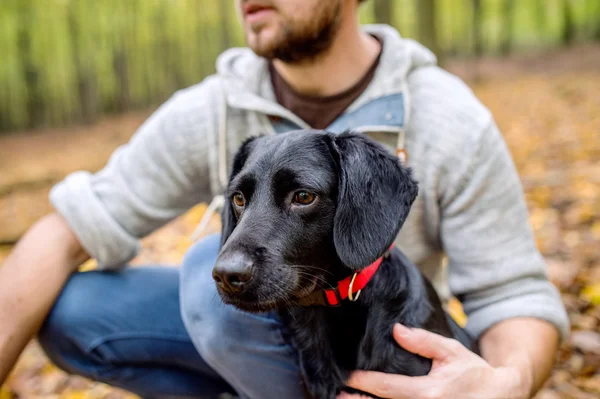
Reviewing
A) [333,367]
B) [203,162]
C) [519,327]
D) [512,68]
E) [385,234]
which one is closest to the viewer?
[385,234]

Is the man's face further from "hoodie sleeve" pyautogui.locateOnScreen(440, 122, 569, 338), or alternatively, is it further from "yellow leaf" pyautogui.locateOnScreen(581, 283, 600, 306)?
"yellow leaf" pyautogui.locateOnScreen(581, 283, 600, 306)

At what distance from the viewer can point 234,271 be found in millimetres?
1644

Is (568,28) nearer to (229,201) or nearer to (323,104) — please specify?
(323,104)

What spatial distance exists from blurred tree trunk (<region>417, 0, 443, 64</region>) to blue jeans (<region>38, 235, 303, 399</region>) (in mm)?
6104

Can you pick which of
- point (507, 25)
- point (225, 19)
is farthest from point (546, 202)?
point (507, 25)

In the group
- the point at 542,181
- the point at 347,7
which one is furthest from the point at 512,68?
the point at 347,7

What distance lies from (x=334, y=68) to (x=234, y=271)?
1.36m

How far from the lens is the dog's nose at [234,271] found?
5.40 feet

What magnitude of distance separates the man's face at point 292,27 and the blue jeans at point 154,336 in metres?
0.93

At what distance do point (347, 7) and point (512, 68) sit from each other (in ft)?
82.9

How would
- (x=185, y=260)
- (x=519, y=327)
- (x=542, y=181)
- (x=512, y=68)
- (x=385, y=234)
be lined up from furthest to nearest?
(x=512, y=68) → (x=542, y=181) → (x=185, y=260) → (x=519, y=327) → (x=385, y=234)

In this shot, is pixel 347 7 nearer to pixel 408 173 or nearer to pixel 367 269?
pixel 408 173

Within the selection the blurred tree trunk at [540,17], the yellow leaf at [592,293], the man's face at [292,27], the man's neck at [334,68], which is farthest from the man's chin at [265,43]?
the blurred tree trunk at [540,17]

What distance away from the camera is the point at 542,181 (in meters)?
5.71
